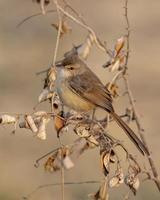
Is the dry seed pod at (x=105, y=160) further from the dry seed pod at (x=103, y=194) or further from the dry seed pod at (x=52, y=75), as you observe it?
the dry seed pod at (x=52, y=75)

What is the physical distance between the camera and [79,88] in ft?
21.8

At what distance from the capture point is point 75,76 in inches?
263

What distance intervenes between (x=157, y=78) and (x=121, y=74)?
27.8 ft

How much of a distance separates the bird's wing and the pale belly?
29 mm

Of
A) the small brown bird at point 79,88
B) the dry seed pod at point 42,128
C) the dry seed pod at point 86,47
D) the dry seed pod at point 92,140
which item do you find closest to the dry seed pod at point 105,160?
the dry seed pod at point 92,140

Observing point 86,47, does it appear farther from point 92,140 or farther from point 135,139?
point 135,139

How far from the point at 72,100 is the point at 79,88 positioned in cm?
19

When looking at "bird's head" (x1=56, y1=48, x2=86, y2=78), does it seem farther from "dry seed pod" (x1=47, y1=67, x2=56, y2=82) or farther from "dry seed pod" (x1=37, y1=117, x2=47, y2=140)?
"dry seed pod" (x1=37, y1=117, x2=47, y2=140)

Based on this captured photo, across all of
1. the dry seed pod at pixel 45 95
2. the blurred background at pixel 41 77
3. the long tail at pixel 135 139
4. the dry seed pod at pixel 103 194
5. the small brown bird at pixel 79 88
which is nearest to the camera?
the dry seed pod at pixel 103 194

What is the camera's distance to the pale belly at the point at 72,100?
6.45 metres

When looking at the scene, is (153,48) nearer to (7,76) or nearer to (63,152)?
(7,76)

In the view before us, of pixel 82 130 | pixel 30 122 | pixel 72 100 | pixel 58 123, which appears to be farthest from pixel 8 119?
pixel 72 100

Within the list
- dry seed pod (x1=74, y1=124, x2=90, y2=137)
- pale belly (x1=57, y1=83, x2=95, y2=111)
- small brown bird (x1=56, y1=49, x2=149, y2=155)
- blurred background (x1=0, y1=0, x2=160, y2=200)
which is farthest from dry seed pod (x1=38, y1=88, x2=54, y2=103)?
blurred background (x1=0, y1=0, x2=160, y2=200)

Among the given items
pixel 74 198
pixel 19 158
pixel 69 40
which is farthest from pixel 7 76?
pixel 74 198
